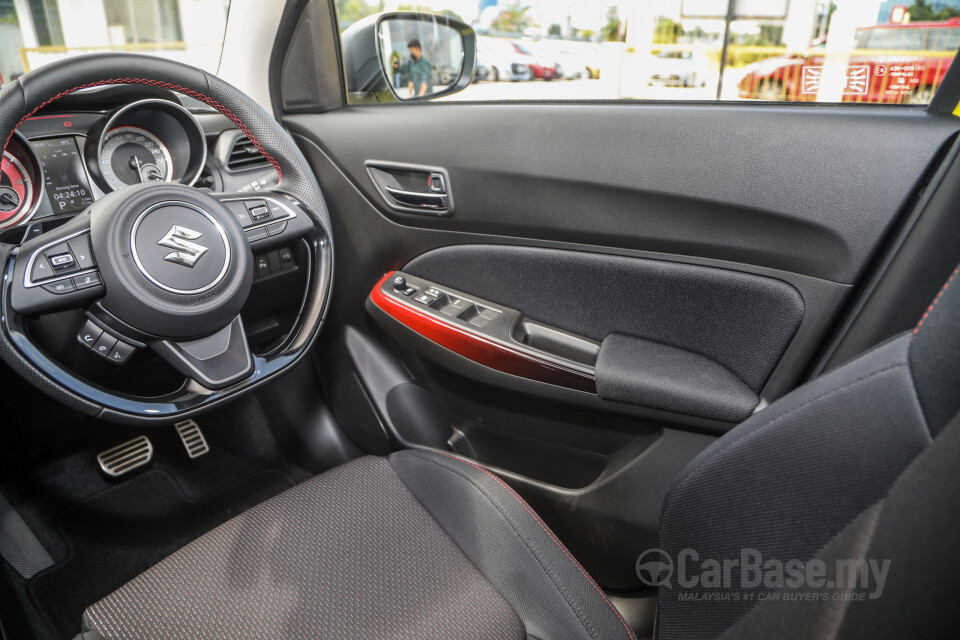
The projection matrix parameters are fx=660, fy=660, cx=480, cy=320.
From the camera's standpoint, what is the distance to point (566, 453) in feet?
4.52

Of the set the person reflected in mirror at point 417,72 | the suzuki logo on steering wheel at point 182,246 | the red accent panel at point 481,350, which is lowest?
the red accent panel at point 481,350

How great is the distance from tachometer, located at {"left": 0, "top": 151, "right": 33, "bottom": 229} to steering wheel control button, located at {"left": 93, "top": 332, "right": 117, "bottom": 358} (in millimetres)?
248

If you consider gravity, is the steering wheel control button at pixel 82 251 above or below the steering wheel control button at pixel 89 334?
above

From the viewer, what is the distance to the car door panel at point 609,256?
1053 mm

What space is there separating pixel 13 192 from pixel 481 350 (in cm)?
86

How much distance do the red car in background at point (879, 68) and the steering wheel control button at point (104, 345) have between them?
115 centimetres

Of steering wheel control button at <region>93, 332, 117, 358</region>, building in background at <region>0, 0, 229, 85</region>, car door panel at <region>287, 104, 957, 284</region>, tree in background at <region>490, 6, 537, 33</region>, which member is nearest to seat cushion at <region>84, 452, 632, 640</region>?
steering wheel control button at <region>93, 332, 117, 358</region>

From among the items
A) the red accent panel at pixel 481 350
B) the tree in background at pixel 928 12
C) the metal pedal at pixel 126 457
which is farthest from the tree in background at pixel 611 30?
the metal pedal at pixel 126 457

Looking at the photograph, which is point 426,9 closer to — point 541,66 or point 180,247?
point 541,66

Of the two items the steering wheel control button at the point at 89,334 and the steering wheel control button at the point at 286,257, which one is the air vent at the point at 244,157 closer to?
the steering wheel control button at the point at 286,257

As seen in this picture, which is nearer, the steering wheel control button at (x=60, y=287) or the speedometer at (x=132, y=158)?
the steering wheel control button at (x=60, y=287)

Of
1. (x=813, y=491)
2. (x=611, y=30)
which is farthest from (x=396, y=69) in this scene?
(x=813, y=491)

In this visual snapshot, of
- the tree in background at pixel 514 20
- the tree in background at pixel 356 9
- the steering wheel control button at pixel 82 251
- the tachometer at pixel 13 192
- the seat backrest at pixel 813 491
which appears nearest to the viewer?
the seat backrest at pixel 813 491

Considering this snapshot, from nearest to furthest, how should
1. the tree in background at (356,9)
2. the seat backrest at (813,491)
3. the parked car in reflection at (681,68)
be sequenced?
the seat backrest at (813,491), the parked car in reflection at (681,68), the tree in background at (356,9)
